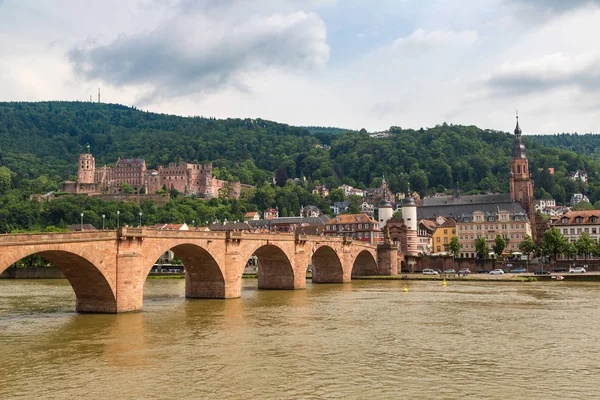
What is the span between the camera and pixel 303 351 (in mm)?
32375

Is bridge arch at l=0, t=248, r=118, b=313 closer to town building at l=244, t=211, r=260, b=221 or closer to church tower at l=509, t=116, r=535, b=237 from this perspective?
church tower at l=509, t=116, r=535, b=237

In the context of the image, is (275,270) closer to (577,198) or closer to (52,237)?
(52,237)

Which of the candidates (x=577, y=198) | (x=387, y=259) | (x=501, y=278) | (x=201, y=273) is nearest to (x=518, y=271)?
(x=501, y=278)

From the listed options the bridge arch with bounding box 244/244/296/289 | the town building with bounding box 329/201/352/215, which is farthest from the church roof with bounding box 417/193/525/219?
the bridge arch with bounding box 244/244/296/289

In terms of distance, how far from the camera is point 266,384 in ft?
85.3

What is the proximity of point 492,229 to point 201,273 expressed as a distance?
8062 cm

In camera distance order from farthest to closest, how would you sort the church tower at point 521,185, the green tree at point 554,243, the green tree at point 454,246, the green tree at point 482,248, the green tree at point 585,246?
the church tower at point 521,185, the green tree at point 454,246, the green tree at point 482,248, the green tree at point 554,243, the green tree at point 585,246

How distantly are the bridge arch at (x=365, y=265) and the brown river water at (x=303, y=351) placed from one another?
142ft

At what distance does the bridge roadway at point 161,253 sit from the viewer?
132ft

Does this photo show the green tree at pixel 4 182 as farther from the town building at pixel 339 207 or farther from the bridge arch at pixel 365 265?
the bridge arch at pixel 365 265

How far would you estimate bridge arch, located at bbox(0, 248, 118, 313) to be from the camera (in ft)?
135

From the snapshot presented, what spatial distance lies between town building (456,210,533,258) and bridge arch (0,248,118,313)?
91.4m

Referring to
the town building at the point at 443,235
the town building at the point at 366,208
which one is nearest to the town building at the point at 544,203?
the town building at the point at 366,208

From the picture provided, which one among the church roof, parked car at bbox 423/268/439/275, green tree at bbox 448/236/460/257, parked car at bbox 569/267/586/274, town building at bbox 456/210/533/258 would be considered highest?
the church roof
